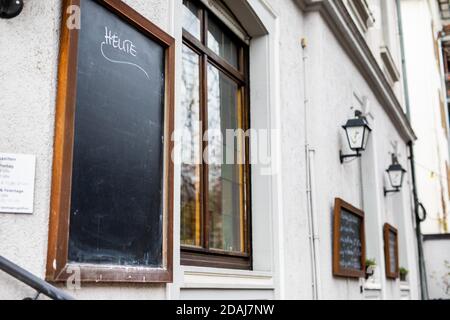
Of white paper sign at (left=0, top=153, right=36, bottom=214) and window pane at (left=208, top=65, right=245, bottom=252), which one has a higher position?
window pane at (left=208, top=65, right=245, bottom=252)

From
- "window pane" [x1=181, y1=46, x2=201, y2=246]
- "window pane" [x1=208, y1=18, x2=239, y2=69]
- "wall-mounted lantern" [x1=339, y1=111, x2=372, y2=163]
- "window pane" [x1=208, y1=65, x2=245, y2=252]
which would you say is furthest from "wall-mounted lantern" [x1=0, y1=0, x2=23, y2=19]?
"wall-mounted lantern" [x1=339, y1=111, x2=372, y2=163]

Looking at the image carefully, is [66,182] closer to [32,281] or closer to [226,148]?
[32,281]

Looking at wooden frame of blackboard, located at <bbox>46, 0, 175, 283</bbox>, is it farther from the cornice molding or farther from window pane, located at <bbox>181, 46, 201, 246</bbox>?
the cornice molding

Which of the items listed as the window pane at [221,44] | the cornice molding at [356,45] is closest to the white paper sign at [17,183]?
the window pane at [221,44]

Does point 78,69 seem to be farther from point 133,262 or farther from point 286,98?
point 286,98

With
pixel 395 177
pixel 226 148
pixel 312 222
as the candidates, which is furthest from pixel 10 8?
pixel 395 177

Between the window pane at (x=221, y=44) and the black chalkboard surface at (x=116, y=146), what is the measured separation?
1534mm

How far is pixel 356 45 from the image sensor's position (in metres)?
8.01

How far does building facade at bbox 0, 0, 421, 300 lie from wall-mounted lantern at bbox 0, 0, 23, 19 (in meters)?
0.03

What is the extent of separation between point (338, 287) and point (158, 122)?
3.72 metres

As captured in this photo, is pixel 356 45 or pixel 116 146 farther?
pixel 356 45

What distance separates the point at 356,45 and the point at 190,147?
3560 mm

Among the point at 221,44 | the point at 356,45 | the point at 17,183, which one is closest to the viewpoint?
the point at 17,183

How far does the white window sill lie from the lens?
12.4 feet
